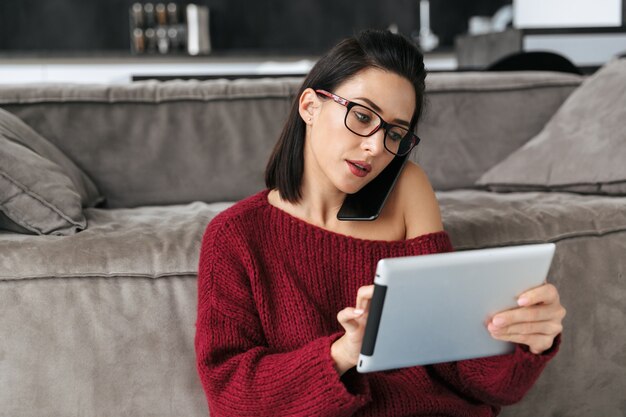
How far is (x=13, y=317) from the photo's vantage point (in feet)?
4.25

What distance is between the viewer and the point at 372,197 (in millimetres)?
→ 1226

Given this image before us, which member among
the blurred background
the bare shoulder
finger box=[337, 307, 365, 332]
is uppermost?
the blurred background

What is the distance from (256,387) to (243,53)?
3925 mm

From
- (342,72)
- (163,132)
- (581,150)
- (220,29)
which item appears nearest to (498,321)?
(342,72)

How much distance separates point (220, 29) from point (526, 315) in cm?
428

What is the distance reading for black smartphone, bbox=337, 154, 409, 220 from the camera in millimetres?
1200

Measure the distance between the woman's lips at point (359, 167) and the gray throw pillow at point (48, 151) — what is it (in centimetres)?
77

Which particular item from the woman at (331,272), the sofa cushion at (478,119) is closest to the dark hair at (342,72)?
the woman at (331,272)

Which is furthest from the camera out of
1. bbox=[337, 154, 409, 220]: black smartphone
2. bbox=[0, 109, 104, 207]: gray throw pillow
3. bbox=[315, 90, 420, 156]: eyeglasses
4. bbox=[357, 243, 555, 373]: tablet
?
bbox=[0, 109, 104, 207]: gray throw pillow

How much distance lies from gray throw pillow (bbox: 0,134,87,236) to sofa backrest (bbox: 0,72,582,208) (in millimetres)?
435

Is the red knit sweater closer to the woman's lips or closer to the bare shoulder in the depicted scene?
the bare shoulder

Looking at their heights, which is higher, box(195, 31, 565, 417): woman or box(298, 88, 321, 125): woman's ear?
box(298, 88, 321, 125): woman's ear

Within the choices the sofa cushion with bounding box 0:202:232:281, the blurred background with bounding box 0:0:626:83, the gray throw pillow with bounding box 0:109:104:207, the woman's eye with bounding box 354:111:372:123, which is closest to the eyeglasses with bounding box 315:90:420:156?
the woman's eye with bounding box 354:111:372:123

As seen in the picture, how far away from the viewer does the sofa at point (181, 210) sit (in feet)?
4.31
